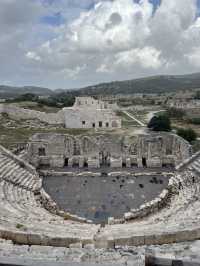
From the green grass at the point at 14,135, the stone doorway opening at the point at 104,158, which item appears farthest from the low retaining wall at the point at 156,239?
the green grass at the point at 14,135

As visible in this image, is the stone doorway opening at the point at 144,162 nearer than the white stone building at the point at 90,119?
Yes

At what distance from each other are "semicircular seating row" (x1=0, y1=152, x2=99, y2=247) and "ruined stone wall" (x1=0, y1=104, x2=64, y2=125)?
2928cm

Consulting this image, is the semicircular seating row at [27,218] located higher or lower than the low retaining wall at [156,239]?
lower

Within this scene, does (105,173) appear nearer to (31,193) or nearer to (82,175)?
(82,175)

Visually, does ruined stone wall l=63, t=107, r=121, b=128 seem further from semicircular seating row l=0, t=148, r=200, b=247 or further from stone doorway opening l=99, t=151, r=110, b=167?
semicircular seating row l=0, t=148, r=200, b=247

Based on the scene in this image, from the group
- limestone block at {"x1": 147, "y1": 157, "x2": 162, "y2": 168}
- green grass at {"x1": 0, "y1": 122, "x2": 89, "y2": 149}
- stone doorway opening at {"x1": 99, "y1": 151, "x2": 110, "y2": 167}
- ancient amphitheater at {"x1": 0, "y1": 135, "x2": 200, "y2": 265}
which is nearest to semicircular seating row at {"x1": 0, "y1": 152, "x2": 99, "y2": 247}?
ancient amphitheater at {"x1": 0, "y1": 135, "x2": 200, "y2": 265}

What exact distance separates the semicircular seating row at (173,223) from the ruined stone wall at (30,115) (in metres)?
33.0

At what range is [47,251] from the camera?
252 inches

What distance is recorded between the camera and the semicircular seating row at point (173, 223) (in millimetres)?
8383

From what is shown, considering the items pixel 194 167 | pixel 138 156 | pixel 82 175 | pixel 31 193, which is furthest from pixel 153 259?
pixel 138 156

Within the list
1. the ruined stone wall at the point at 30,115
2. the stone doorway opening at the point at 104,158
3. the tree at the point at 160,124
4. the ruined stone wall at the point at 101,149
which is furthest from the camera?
the ruined stone wall at the point at 30,115

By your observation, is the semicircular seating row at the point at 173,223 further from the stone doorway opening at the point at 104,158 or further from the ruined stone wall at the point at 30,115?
the ruined stone wall at the point at 30,115

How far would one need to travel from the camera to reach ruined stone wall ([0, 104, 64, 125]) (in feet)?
169

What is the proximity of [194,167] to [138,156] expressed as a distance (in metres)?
6.83
